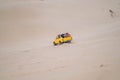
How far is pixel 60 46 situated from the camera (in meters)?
24.2

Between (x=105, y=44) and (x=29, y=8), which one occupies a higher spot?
(x=29, y=8)

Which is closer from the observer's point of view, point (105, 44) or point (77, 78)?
point (77, 78)

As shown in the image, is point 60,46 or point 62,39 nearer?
point 60,46

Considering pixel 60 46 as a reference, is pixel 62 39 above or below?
above

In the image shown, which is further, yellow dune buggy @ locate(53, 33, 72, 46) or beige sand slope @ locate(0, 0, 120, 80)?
yellow dune buggy @ locate(53, 33, 72, 46)

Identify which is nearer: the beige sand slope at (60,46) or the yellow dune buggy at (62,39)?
the beige sand slope at (60,46)

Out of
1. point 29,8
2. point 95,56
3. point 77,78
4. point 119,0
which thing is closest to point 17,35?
point 29,8

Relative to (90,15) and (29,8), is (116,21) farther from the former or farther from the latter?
(29,8)

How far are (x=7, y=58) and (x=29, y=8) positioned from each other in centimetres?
1308

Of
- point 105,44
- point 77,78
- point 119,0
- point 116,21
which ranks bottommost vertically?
point 77,78

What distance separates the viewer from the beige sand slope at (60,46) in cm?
1728

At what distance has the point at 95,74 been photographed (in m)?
15.3

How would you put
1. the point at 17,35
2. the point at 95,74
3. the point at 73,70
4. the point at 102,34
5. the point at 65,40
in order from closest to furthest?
the point at 95,74 → the point at 73,70 → the point at 65,40 → the point at 102,34 → the point at 17,35

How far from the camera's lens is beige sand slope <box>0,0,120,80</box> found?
1728cm
